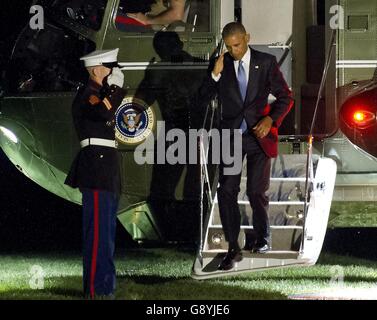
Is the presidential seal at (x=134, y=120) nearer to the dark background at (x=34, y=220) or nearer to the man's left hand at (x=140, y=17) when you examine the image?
the man's left hand at (x=140, y=17)

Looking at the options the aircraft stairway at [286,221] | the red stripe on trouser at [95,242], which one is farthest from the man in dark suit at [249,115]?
the red stripe on trouser at [95,242]

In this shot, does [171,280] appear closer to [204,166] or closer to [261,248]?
[204,166]

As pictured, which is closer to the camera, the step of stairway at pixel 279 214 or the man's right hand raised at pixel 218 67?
the man's right hand raised at pixel 218 67

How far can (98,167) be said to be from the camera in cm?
1007

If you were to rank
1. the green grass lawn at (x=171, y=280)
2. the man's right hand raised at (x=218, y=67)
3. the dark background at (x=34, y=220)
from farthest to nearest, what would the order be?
the dark background at (x=34, y=220), the green grass lawn at (x=171, y=280), the man's right hand raised at (x=218, y=67)

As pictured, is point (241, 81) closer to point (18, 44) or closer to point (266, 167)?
point (266, 167)

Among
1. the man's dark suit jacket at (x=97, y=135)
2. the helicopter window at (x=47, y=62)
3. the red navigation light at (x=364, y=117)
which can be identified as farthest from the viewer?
the helicopter window at (x=47, y=62)

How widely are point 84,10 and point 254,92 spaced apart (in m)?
2.25

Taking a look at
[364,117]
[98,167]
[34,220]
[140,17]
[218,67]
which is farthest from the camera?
[34,220]

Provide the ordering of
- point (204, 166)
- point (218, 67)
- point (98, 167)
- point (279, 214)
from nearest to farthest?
point (98, 167), point (218, 67), point (204, 166), point (279, 214)

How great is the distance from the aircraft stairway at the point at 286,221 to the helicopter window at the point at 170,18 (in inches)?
52.3

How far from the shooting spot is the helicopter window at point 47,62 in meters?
11.7

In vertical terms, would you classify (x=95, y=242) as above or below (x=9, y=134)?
below

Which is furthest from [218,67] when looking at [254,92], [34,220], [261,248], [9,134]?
[34,220]
